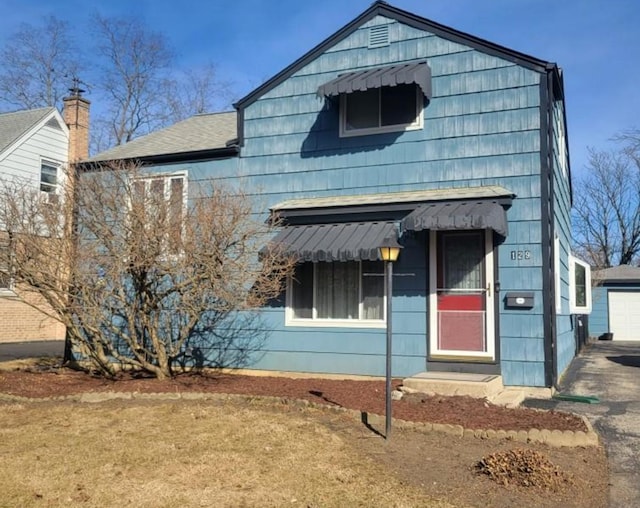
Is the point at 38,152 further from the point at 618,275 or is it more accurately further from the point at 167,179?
the point at 618,275

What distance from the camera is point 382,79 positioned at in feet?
32.7

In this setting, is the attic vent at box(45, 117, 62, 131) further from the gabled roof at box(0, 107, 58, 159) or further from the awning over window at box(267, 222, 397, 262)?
the awning over window at box(267, 222, 397, 262)

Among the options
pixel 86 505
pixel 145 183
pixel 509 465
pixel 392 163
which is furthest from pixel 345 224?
pixel 86 505

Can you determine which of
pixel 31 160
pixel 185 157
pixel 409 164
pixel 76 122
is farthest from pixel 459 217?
pixel 76 122

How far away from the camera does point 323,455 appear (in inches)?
227

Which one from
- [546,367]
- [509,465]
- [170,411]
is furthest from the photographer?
[546,367]

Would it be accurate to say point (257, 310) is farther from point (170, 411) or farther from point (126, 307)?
point (170, 411)

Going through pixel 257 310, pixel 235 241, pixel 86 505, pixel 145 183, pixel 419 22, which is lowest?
pixel 86 505

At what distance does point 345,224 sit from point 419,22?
3.71 meters

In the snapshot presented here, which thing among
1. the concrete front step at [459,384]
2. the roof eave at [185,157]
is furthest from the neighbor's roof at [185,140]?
the concrete front step at [459,384]

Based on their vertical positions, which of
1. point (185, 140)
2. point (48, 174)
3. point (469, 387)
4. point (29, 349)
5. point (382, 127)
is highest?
point (48, 174)

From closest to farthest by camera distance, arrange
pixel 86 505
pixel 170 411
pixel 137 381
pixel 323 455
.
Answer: pixel 86 505 → pixel 323 455 → pixel 170 411 → pixel 137 381

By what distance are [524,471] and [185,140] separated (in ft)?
32.6

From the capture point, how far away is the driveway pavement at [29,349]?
14512 millimetres
